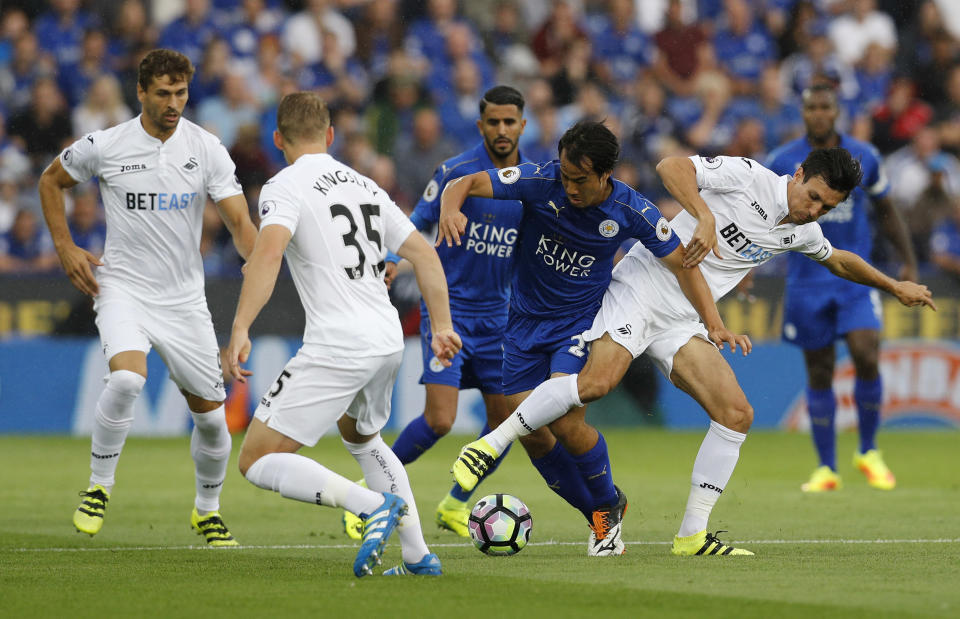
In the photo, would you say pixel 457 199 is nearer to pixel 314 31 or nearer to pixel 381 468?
pixel 381 468

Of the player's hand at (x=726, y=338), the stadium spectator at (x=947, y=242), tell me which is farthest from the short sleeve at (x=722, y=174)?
the stadium spectator at (x=947, y=242)

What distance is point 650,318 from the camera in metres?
7.49

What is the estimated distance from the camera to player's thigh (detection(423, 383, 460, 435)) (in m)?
8.95

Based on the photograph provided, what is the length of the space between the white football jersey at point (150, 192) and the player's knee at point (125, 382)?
0.53 metres

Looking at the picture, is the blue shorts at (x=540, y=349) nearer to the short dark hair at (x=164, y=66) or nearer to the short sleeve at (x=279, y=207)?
the short sleeve at (x=279, y=207)

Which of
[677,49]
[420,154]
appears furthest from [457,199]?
[677,49]

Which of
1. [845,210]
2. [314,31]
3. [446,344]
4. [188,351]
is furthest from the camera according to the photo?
[314,31]

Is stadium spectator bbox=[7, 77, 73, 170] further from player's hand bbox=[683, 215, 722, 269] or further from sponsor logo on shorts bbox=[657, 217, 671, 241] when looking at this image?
player's hand bbox=[683, 215, 722, 269]

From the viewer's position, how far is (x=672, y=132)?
58.2 ft

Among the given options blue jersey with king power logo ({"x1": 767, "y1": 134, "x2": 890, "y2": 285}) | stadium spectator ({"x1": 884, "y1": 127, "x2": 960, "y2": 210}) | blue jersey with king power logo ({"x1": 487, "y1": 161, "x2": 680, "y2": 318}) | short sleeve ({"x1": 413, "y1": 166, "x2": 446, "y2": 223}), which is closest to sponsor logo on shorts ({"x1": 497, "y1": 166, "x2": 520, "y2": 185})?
blue jersey with king power logo ({"x1": 487, "y1": 161, "x2": 680, "y2": 318})

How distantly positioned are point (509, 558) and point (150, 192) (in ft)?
9.39

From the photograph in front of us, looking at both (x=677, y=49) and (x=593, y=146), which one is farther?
(x=677, y=49)

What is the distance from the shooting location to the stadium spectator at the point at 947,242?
16.5 meters

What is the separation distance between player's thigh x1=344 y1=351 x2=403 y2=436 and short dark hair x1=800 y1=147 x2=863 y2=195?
2481 millimetres
